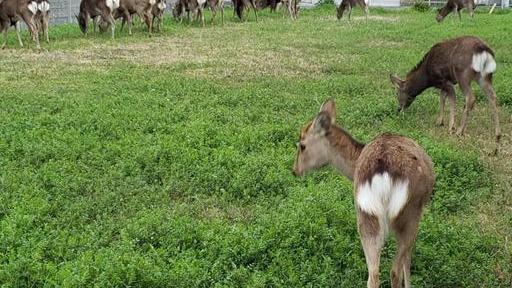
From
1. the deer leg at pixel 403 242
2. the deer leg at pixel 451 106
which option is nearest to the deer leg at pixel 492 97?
the deer leg at pixel 451 106

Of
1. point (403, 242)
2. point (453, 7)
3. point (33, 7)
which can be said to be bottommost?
point (403, 242)

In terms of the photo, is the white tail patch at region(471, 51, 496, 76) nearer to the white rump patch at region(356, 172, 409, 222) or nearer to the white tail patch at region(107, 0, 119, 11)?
the white rump patch at region(356, 172, 409, 222)

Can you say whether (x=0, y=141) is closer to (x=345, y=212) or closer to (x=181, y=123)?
(x=181, y=123)

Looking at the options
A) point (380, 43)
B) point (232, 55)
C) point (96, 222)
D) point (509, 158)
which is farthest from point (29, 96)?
point (380, 43)

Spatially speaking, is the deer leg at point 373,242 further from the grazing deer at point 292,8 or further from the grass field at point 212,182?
the grazing deer at point 292,8

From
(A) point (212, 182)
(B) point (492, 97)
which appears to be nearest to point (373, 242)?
(A) point (212, 182)

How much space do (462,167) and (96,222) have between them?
3.64 meters

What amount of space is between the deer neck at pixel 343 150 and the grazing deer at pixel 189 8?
1722 centimetres

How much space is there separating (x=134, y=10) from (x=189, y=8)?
123 inches

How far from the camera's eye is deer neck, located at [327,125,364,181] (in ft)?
16.2

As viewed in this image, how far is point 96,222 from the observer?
18.4 ft

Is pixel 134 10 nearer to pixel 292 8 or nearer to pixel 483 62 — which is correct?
pixel 292 8

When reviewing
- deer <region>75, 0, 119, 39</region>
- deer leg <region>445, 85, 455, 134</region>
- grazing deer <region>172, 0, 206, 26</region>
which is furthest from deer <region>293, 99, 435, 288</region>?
grazing deer <region>172, 0, 206, 26</region>

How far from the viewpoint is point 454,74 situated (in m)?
8.55
